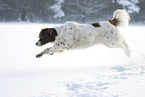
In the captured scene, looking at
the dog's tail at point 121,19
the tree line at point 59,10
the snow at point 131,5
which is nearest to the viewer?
the dog's tail at point 121,19

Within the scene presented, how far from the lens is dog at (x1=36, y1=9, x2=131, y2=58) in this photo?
140 inches

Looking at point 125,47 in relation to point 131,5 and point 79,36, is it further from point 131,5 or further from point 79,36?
point 131,5

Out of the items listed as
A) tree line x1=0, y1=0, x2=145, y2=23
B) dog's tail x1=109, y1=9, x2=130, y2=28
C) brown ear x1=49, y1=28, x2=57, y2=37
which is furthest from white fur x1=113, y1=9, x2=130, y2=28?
tree line x1=0, y1=0, x2=145, y2=23

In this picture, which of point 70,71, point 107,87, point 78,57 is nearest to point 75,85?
point 107,87

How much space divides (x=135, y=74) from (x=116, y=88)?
79 cm

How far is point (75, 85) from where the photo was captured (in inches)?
91.8

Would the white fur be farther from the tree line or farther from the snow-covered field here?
the tree line

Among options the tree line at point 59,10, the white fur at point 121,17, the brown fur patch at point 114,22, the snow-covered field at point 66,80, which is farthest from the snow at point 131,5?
the snow-covered field at point 66,80

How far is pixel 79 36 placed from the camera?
3805 millimetres

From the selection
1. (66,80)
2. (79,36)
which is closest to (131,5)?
(79,36)

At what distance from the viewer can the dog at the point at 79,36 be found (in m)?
3.55

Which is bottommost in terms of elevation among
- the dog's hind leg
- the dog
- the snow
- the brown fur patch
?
the dog's hind leg

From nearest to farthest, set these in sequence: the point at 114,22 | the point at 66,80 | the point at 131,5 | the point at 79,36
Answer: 1. the point at 66,80
2. the point at 79,36
3. the point at 114,22
4. the point at 131,5

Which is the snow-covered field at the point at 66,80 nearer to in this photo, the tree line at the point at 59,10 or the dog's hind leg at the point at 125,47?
the dog's hind leg at the point at 125,47
